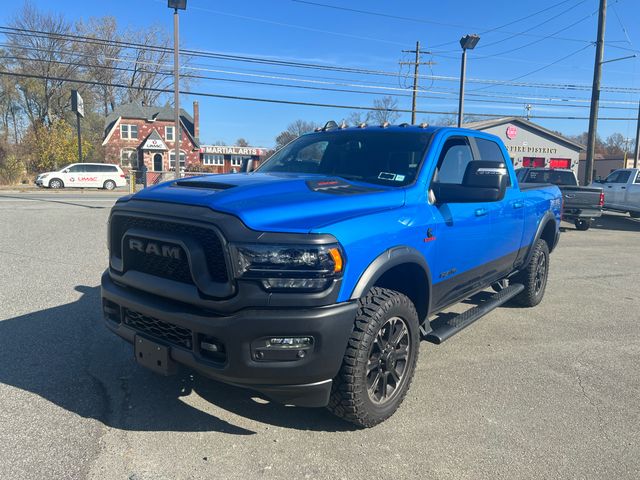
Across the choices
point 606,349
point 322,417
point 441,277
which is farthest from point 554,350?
point 322,417

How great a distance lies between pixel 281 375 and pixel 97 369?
79.5 inches

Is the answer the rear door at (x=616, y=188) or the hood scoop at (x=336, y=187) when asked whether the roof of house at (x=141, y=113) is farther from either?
the hood scoop at (x=336, y=187)

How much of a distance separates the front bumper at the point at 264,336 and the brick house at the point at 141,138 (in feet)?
166

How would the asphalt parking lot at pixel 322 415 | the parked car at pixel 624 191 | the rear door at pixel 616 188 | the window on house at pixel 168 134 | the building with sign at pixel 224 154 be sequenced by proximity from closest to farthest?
1. the asphalt parking lot at pixel 322 415
2. the parked car at pixel 624 191
3. the rear door at pixel 616 188
4. the window on house at pixel 168 134
5. the building with sign at pixel 224 154

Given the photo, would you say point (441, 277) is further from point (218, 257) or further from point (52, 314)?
point (52, 314)

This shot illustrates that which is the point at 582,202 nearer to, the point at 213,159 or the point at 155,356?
the point at 155,356

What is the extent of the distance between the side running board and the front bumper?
121cm

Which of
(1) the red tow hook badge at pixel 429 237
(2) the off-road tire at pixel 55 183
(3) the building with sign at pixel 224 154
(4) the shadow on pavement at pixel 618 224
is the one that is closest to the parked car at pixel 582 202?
(4) the shadow on pavement at pixel 618 224

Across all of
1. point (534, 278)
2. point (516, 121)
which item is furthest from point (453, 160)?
point (516, 121)

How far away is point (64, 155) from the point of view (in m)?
Answer: 39.6

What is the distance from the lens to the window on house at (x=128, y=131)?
51188mm

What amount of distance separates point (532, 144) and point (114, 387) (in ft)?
142

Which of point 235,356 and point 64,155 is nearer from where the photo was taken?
point 235,356

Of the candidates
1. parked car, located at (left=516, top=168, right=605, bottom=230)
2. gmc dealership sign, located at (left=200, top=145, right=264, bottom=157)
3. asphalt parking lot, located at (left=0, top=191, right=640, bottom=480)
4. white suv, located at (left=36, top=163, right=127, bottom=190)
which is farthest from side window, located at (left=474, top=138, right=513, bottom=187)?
gmc dealership sign, located at (left=200, top=145, right=264, bottom=157)
